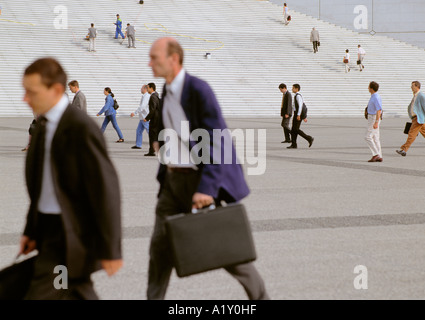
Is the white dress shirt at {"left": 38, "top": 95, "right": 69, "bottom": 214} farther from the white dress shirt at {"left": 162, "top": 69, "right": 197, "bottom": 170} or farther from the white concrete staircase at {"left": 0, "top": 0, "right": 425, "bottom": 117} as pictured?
the white concrete staircase at {"left": 0, "top": 0, "right": 425, "bottom": 117}

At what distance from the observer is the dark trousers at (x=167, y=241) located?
4.04 meters

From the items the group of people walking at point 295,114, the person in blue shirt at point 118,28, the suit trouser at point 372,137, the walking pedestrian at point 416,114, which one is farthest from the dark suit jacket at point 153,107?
the person in blue shirt at point 118,28

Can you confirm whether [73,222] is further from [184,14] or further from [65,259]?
[184,14]

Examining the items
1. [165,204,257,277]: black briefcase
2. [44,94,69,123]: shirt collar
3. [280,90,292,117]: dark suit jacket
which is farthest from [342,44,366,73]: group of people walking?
[44,94,69,123]: shirt collar

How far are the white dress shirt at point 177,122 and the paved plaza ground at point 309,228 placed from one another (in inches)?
48.0

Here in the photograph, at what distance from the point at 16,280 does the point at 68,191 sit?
0.44 metres

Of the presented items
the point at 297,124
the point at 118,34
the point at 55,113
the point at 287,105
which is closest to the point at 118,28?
the point at 118,34

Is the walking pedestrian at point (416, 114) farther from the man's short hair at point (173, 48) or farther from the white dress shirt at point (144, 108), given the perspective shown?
the man's short hair at point (173, 48)

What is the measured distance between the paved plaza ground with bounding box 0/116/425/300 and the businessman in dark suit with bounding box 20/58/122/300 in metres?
1.74

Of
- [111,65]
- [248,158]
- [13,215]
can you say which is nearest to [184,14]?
[111,65]

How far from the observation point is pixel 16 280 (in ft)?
10.4

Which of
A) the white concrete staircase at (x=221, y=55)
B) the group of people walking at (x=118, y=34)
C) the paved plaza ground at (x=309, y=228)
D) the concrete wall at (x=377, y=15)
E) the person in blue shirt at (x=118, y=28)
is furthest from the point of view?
the concrete wall at (x=377, y=15)

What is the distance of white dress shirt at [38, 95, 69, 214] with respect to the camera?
3.20 m

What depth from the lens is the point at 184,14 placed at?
46219mm
